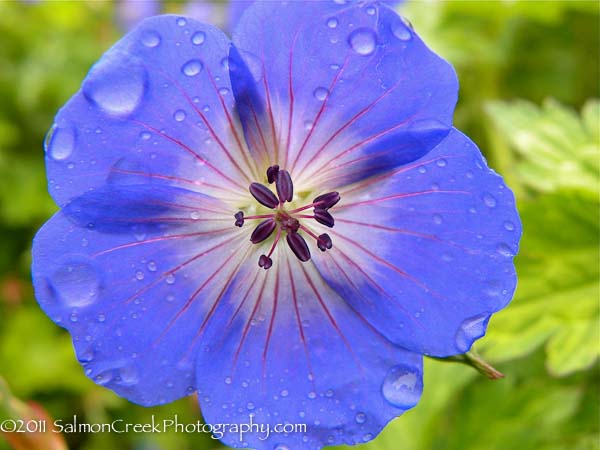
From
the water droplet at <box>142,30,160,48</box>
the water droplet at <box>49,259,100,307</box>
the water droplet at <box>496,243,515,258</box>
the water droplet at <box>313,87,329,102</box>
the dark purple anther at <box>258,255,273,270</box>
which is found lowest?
the water droplet at <box>496,243,515,258</box>

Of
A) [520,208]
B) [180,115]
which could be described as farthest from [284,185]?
[520,208]

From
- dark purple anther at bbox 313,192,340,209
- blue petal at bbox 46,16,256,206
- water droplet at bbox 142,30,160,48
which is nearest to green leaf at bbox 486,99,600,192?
dark purple anther at bbox 313,192,340,209

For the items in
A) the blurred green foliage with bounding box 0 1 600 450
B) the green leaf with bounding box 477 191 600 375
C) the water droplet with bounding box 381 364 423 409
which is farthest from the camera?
the blurred green foliage with bounding box 0 1 600 450

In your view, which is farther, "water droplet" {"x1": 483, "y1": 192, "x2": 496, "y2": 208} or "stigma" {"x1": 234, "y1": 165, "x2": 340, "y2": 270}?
"stigma" {"x1": 234, "y1": 165, "x2": 340, "y2": 270}

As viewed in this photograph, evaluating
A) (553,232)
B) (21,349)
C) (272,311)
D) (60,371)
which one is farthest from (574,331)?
(21,349)

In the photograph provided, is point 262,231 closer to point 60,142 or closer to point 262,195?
point 262,195

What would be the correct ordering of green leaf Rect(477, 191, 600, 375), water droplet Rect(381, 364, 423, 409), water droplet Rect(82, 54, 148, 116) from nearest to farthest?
water droplet Rect(82, 54, 148, 116) < water droplet Rect(381, 364, 423, 409) < green leaf Rect(477, 191, 600, 375)

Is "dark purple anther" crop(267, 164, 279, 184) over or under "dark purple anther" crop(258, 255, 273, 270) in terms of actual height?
over

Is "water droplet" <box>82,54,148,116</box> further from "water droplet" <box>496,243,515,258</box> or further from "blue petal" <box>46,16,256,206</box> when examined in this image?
"water droplet" <box>496,243,515,258</box>
